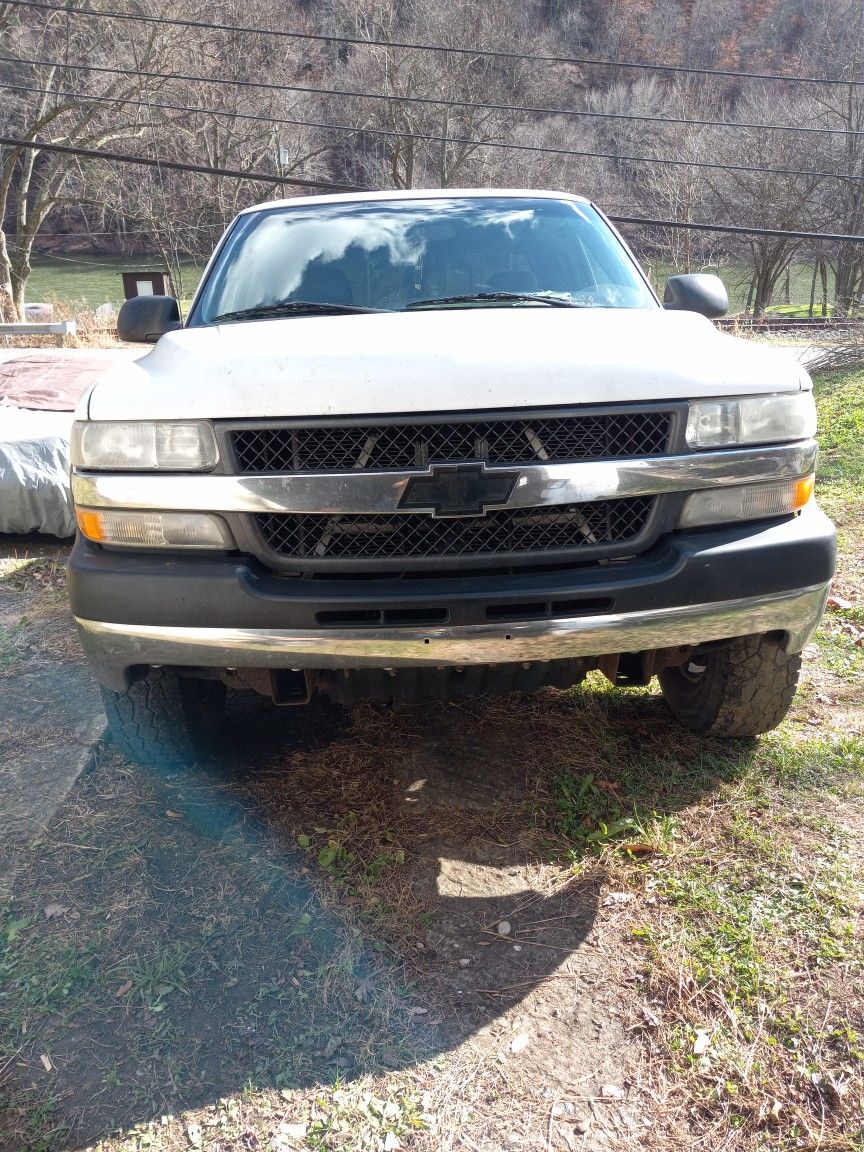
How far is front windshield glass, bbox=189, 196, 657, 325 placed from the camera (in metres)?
3.21

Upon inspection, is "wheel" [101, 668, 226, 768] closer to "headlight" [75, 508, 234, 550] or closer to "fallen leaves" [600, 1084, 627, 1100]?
"headlight" [75, 508, 234, 550]

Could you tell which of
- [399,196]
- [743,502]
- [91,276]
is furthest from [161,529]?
[91,276]

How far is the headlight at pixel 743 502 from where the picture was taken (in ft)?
Result: 7.24

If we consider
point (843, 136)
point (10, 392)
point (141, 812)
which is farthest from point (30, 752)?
point (843, 136)

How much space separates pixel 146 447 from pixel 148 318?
159cm

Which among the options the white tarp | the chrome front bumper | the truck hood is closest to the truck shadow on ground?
the chrome front bumper

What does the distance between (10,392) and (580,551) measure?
17.1 feet

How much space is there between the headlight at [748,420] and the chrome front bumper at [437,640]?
15.8 inches

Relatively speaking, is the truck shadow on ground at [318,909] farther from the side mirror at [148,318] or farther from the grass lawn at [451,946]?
the side mirror at [148,318]

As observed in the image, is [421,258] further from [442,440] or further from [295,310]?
[442,440]

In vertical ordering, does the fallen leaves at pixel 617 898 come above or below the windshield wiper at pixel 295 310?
below

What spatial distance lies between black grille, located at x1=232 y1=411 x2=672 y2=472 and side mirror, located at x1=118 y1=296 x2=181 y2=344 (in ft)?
5.42

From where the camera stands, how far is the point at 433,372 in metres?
2.11

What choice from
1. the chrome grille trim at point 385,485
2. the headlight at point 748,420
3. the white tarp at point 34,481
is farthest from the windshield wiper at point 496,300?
the white tarp at point 34,481
